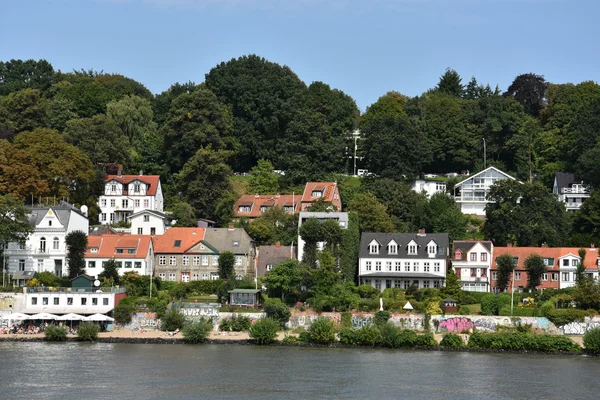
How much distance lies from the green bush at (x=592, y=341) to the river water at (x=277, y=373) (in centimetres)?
94

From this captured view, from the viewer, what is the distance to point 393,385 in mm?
49625

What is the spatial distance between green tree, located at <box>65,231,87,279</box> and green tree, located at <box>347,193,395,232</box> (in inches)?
729

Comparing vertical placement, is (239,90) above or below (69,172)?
above

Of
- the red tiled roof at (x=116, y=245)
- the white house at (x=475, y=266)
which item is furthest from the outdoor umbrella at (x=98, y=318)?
the white house at (x=475, y=266)

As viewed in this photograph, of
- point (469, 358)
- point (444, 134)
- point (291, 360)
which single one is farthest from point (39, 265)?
Result: point (444, 134)

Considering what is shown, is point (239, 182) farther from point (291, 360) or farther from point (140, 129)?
point (291, 360)

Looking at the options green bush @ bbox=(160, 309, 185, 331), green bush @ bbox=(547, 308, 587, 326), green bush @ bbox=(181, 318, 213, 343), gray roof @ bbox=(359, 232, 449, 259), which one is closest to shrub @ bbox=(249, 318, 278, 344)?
green bush @ bbox=(181, 318, 213, 343)

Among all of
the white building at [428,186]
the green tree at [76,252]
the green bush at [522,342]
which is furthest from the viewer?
the white building at [428,186]

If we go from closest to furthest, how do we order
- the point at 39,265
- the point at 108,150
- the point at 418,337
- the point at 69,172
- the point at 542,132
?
the point at 418,337 < the point at 39,265 < the point at 69,172 < the point at 108,150 < the point at 542,132

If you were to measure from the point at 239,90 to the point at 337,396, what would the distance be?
170ft

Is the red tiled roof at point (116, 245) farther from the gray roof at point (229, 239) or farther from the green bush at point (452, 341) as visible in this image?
the green bush at point (452, 341)

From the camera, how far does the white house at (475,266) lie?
71.2 metres

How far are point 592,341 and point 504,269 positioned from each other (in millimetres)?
11962

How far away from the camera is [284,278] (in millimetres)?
65938
